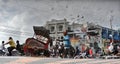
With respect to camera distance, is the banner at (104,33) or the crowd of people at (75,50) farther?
the banner at (104,33)

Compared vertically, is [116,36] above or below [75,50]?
above

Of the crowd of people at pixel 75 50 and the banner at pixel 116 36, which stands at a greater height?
the banner at pixel 116 36

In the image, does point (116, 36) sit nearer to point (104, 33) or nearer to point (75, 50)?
point (104, 33)

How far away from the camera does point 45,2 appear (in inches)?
260

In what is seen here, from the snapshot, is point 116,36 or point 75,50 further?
point 116,36

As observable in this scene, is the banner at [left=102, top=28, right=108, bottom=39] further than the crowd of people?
Yes

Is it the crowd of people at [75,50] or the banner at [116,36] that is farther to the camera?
the banner at [116,36]

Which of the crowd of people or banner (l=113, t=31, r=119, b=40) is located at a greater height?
banner (l=113, t=31, r=119, b=40)

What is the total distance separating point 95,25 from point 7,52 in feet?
6.77

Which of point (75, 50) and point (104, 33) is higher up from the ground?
point (104, 33)

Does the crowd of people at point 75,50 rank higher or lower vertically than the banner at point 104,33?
lower

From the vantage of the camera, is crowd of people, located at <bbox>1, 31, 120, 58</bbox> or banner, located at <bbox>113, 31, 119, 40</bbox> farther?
banner, located at <bbox>113, 31, 119, 40</bbox>

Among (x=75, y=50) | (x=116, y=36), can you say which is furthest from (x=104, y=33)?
(x=75, y=50)

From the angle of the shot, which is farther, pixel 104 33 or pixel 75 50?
pixel 104 33
